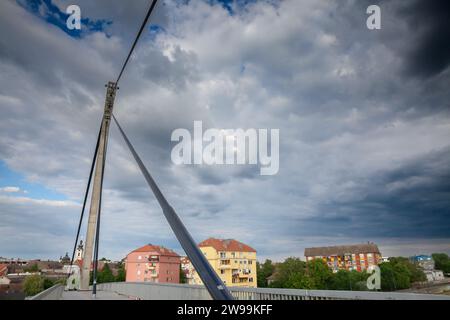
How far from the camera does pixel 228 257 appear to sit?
66.2 metres

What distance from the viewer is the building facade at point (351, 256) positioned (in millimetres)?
100750

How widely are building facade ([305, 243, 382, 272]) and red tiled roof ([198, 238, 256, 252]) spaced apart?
41.1 meters

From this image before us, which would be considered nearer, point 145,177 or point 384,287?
point 145,177

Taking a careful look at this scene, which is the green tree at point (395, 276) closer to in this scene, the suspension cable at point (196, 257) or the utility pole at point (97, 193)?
the utility pole at point (97, 193)

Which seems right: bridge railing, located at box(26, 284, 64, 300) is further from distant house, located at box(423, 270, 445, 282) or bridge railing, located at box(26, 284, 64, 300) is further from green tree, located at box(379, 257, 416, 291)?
distant house, located at box(423, 270, 445, 282)

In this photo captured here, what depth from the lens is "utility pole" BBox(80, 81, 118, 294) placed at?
36.5 ft

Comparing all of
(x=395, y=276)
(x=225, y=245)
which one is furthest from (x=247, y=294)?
(x=395, y=276)

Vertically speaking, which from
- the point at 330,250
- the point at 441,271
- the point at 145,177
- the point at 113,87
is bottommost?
the point at 441,271

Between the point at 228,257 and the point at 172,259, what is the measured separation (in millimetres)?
23627

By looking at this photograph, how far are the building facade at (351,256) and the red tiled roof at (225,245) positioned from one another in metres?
41.1

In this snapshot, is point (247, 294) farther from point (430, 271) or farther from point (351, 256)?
point (430, 271)
